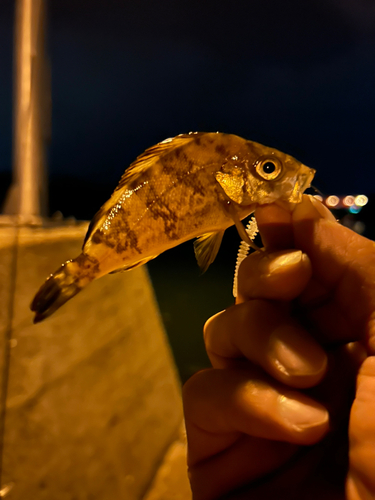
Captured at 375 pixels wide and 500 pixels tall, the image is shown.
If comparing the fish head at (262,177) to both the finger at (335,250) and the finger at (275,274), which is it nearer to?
the finger at (335,250)

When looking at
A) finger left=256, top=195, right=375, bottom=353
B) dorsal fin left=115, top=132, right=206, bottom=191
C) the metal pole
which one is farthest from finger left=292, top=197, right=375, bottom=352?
the metal pole

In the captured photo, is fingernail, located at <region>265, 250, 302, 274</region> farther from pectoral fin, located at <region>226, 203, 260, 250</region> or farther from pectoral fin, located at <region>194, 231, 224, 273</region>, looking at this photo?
pectoral fin, located at <region>194, 231, 224, 273</region>

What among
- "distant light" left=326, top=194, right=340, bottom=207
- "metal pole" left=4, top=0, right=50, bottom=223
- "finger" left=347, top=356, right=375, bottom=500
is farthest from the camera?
"metal pole" left=4, top=0, right=50, bottom=223

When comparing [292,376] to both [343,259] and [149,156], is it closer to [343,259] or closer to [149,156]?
[343,259]

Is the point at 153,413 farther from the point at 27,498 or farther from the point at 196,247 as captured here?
the point at 196,247

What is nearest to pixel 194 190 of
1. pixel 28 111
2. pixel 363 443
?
pixel 363 443

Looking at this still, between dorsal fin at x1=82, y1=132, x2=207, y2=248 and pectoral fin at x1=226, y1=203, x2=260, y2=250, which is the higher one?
dorsal fin at x1=82, y1=132, x2=207, y2=248
